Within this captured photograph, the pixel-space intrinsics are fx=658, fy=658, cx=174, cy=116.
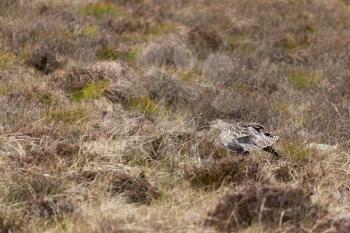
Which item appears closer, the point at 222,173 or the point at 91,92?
the point at 222,173

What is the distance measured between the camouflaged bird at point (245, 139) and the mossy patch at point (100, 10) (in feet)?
26.4

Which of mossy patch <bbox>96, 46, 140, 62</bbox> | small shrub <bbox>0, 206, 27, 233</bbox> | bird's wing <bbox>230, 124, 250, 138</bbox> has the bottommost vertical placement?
mossy patch <bbox>96, 46, 140, 62</bbox>

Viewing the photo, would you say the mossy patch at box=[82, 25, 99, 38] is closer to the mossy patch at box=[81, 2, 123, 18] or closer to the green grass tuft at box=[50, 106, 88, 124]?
the mossy patch at box=[81, 2, 123, 18]

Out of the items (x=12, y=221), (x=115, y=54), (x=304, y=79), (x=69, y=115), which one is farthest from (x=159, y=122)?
(x=304, y=79)

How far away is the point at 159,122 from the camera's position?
6.67m

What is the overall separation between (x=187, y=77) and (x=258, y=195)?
5.37 m

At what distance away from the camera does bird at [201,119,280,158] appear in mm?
5922

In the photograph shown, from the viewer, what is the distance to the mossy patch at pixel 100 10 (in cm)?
1368

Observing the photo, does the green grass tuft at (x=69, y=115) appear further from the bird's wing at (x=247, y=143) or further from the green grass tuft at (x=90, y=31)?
the green grass tuft at (x=90, y=31)

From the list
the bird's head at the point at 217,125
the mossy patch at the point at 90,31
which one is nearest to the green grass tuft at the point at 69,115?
the bird's head at the point at 217,125

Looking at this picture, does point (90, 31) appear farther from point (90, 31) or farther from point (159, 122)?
point (159, 122)

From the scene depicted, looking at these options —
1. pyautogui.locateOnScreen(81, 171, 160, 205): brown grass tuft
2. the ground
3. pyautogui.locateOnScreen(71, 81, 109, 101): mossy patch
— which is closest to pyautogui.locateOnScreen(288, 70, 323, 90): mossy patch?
the ground

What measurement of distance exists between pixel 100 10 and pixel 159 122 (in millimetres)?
7757

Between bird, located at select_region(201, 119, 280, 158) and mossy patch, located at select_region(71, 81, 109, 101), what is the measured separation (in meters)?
1.86
